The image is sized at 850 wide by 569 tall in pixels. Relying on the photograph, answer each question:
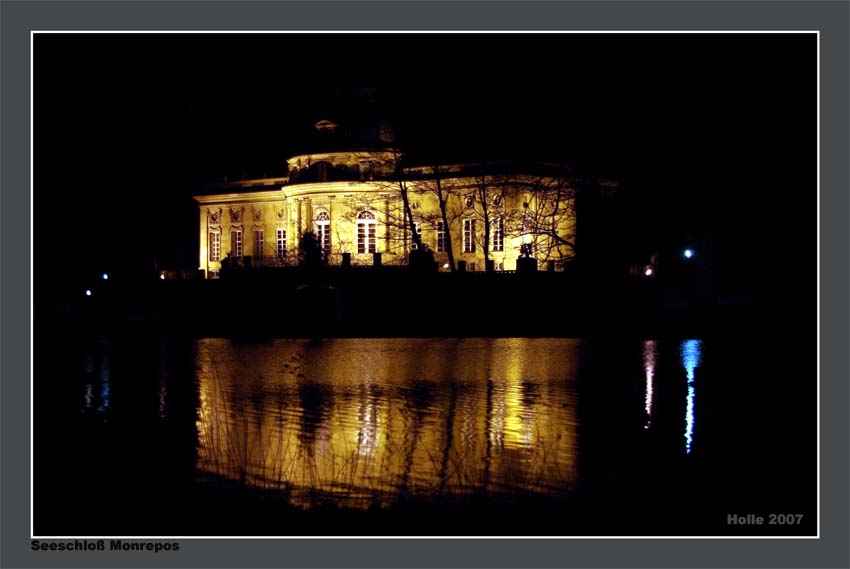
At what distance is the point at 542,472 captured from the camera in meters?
11.0

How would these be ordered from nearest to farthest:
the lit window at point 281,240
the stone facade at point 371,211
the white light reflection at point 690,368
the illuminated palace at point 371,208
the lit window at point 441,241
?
1. the white light reflection at point 690,368
2. the illuminated palace at point 371,208
3. the stone facade at point 371,211
4. the lit window at point 441,241
5. the lit window at point 281,240

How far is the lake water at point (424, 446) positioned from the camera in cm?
955

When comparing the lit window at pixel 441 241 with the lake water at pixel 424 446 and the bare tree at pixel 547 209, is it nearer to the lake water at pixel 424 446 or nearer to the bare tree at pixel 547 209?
the bare tree at pixel 547 209

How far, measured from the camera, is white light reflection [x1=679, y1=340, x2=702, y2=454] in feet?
43.4

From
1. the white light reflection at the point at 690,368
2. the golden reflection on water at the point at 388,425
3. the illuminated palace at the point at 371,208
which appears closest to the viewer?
the golden reflection on water at the point at 388,425

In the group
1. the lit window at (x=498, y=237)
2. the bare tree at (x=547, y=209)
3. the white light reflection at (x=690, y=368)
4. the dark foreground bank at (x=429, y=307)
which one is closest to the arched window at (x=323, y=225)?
the lit window at (x=498, y=237)

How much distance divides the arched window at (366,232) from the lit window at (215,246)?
42.3 feet

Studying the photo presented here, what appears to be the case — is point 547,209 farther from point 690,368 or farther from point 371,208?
point 690,368

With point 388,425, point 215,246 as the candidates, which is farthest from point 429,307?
point 215,246

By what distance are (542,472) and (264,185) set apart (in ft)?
212

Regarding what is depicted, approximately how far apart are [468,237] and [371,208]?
242 inches

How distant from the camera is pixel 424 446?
1244 cm

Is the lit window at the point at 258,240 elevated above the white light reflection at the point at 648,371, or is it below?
above

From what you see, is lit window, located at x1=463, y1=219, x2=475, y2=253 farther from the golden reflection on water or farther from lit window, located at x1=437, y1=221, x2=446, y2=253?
the golden reflection on water
